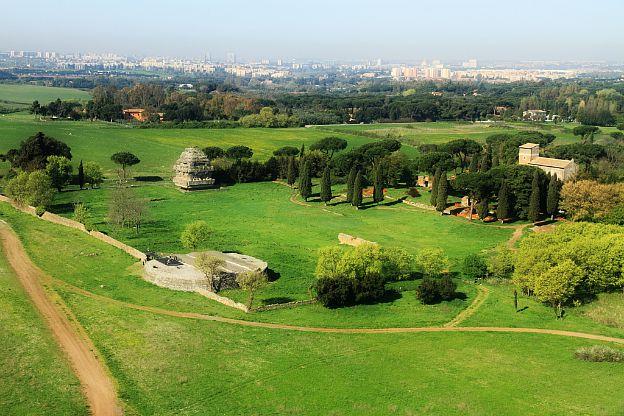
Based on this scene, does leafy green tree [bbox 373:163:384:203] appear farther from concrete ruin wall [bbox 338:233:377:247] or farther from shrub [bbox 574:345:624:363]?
shrub [bbox 574:345:624:363]

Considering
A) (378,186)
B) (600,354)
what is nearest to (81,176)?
(378,186)

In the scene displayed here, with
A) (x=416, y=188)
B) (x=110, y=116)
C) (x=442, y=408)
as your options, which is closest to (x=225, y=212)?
(x=416, y=188)

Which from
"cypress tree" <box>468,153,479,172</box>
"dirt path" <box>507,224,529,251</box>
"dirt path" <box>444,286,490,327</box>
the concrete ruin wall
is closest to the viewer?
"dirt path" <box>444,286,490,327</box>

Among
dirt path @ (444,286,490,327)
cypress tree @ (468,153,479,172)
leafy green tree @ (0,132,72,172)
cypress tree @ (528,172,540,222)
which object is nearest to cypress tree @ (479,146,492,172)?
cypress tree @ (468,153,479,172)

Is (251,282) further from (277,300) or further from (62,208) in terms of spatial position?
(62,208)

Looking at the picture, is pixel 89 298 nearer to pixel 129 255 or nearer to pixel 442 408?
pixel 129 255

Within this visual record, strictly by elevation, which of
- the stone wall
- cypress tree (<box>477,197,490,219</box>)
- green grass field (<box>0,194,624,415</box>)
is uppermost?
cypress tree (<box>477,197,490,219</box>)

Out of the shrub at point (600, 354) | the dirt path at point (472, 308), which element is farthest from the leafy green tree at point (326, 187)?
the shrub at point (600, 354)
